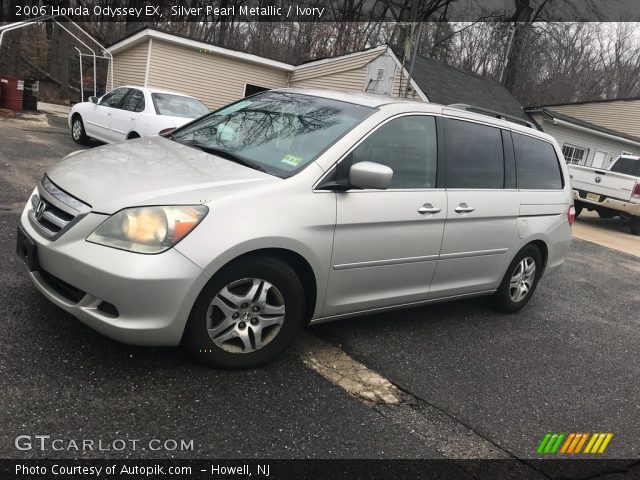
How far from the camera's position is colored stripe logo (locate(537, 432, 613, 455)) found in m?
3.05

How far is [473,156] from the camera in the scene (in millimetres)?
4246

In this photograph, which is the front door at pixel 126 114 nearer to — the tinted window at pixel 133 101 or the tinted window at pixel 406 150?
the tinted window at pixel 133 101

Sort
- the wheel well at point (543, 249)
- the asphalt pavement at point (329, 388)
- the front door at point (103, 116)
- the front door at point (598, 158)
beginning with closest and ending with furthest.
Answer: the asphalt pavement at point (329, 388)
the wheel well at point (543, 249)
the front door at point (103, 116)
the front door at point (598, 158)

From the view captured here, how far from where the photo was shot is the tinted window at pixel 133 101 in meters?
9.80

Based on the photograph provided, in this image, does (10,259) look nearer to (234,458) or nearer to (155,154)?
(155,154)

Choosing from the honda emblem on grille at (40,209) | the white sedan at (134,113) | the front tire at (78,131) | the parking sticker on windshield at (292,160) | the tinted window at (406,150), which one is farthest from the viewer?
the front tire at (78,131)

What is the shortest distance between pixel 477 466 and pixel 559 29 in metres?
32.3

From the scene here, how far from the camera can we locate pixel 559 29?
97.2ft

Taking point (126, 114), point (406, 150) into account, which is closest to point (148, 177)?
point (406, 150)

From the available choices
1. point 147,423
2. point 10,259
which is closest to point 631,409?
point 147,423

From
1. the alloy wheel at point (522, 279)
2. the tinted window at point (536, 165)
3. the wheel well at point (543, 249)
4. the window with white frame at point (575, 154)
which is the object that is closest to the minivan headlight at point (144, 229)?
the tinted window at point (536, 165)

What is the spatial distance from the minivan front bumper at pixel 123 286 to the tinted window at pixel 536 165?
→ 3224 mm

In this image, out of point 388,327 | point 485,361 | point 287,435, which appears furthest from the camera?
point 388,327

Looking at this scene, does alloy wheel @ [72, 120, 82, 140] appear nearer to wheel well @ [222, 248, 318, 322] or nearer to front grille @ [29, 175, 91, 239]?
front grille @ [29, 175, 91, 239]
